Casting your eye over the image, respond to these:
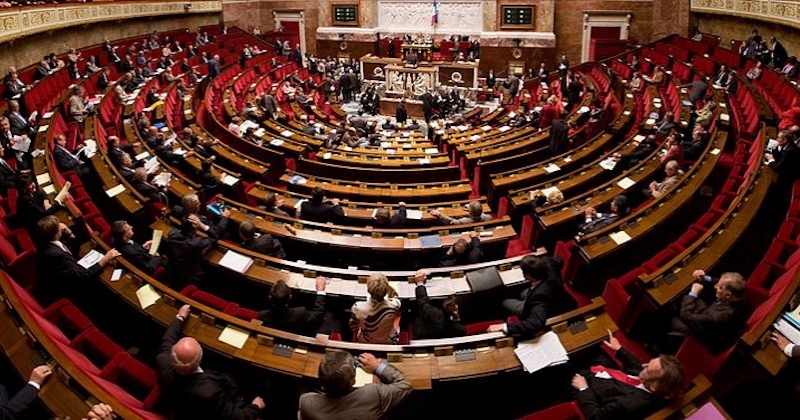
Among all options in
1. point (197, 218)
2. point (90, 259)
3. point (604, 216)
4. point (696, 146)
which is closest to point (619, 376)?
point (604, 216)

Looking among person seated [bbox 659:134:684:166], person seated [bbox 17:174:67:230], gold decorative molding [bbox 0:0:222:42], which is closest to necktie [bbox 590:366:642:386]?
person seated [bbox 659:134:684:166]

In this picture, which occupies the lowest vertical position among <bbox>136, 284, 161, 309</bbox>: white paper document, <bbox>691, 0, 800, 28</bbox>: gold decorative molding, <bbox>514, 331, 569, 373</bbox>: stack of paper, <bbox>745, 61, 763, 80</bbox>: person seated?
<bbox>514, 331, 569, 373</bbox>: stack of paper

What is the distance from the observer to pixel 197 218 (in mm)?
4383

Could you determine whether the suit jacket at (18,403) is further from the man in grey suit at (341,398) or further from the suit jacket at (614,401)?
the suit jacket at (614,401)

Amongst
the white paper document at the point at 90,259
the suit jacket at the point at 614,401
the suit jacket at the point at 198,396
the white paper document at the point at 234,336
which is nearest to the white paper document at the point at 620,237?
the suit jacket at the point at 614,401

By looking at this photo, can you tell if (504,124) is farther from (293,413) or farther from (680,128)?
(293,413)

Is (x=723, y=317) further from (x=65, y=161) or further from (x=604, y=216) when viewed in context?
(x=65, y=161)

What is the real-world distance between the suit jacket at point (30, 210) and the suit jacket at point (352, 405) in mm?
3250

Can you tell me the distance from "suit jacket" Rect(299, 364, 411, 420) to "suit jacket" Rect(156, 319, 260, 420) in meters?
0.42

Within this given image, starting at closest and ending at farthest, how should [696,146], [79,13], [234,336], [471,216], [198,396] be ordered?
[198,396] < [234,336] < [471,216] < [696,146] < [79,13]

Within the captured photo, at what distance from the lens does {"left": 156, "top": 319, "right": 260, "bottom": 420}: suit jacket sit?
8.40ft

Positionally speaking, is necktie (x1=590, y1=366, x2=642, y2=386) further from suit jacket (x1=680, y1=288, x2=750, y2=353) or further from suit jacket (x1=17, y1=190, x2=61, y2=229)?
suit jacket (x1=17, y1=190, x2=61, y2=229)

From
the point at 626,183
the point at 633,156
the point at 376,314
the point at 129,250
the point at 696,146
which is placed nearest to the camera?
the point at 376,314

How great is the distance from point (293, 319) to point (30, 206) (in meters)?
2.66
